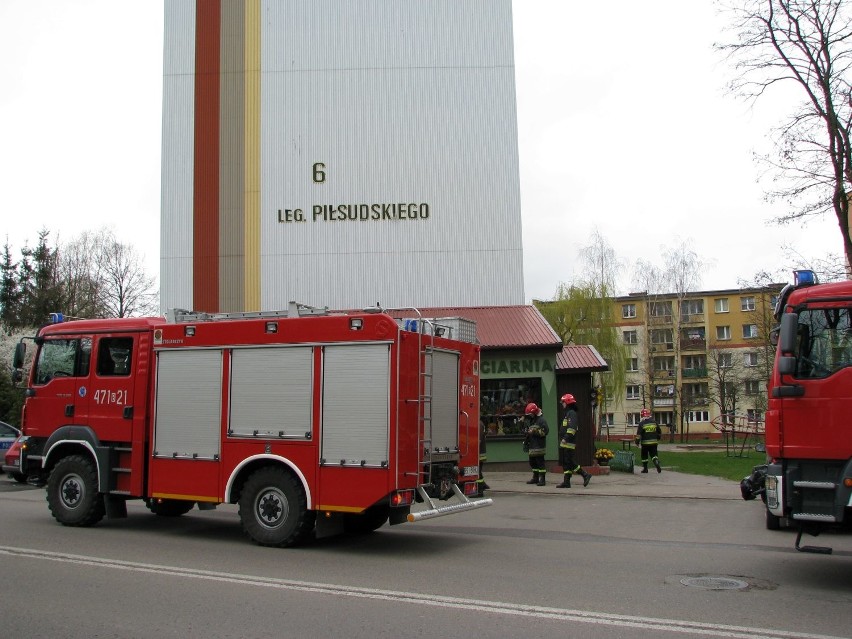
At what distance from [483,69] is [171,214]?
11.9 meters

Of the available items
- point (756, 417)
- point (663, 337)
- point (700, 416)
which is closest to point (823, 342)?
point (756, 417)

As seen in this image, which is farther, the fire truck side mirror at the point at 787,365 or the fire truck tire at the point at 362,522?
the fire truck tire at the point at 362,522

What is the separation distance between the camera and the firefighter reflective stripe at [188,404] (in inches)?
398

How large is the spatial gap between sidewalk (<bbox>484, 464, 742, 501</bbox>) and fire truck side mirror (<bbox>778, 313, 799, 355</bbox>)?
8868 millimetres

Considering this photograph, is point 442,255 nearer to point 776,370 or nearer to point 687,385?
point 776,370

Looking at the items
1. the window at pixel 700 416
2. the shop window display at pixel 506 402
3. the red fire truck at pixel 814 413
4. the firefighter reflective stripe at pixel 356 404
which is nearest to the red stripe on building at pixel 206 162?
the shop window display at pixel 506 402

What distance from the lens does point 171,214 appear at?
1046 inches

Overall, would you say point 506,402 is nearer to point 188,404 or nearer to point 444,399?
point 444,399

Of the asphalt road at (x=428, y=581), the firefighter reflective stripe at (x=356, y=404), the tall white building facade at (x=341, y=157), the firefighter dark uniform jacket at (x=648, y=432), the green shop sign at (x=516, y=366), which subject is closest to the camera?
the asphalt road at (x=428, y=581)

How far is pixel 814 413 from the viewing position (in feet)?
24.5

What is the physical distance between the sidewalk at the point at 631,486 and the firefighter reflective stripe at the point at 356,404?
805 centimetres

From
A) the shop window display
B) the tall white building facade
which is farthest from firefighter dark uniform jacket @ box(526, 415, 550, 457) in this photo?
the tall white building facade

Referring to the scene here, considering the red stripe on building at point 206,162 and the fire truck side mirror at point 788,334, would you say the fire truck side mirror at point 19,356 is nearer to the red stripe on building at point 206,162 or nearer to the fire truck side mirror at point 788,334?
the fire truck side mirror at point 788,334

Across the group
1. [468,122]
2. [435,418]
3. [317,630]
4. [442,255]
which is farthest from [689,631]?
[468,122]
